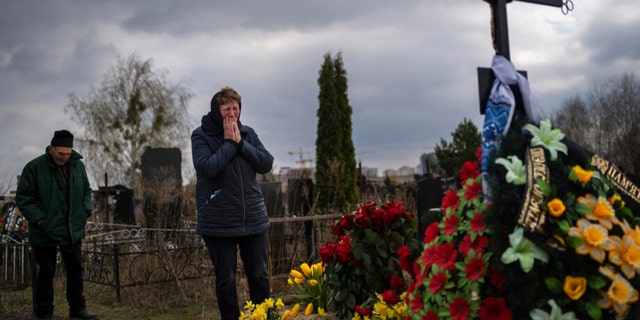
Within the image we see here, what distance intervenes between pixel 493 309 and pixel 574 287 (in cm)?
30

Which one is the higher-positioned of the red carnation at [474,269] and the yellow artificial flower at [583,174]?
the yellow artificial flower at [583,174]

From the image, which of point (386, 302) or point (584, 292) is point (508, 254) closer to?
point (584, 292)

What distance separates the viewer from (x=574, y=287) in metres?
2.43

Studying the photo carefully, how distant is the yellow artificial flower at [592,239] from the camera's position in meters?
2.44

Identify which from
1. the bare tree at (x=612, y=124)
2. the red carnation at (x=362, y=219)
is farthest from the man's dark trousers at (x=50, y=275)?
the bare tree at (x=612, y=124)

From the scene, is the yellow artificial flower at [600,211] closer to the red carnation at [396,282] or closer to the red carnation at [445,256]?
the red carnation at [445,256]

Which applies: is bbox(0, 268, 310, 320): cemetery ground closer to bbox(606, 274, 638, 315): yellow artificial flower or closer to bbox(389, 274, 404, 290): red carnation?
bbox(389, 274, 404, 290): red carnation

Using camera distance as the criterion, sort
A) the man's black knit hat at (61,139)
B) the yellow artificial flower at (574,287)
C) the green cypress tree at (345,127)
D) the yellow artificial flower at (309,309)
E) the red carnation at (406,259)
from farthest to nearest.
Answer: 1. the green cypress tree at (345,127)
2. the man's black knit hat at (61,139)
3. the yellow artificial flower at (309,309)
4. the red carnation at (406,259)
5. the yellow artificial flower at (574,287)

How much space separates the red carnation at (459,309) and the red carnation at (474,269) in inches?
4.8

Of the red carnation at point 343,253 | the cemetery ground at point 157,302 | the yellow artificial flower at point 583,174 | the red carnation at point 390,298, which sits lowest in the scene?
the cemetery ground at point 157,302

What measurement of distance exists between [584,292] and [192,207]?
6.66 metres

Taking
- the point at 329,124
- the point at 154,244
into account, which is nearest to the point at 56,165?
the point at 154,244

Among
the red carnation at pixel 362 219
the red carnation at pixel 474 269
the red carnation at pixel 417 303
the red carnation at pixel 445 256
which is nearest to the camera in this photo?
the red carnation at pixel 474 269

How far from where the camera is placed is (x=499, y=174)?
255cm
